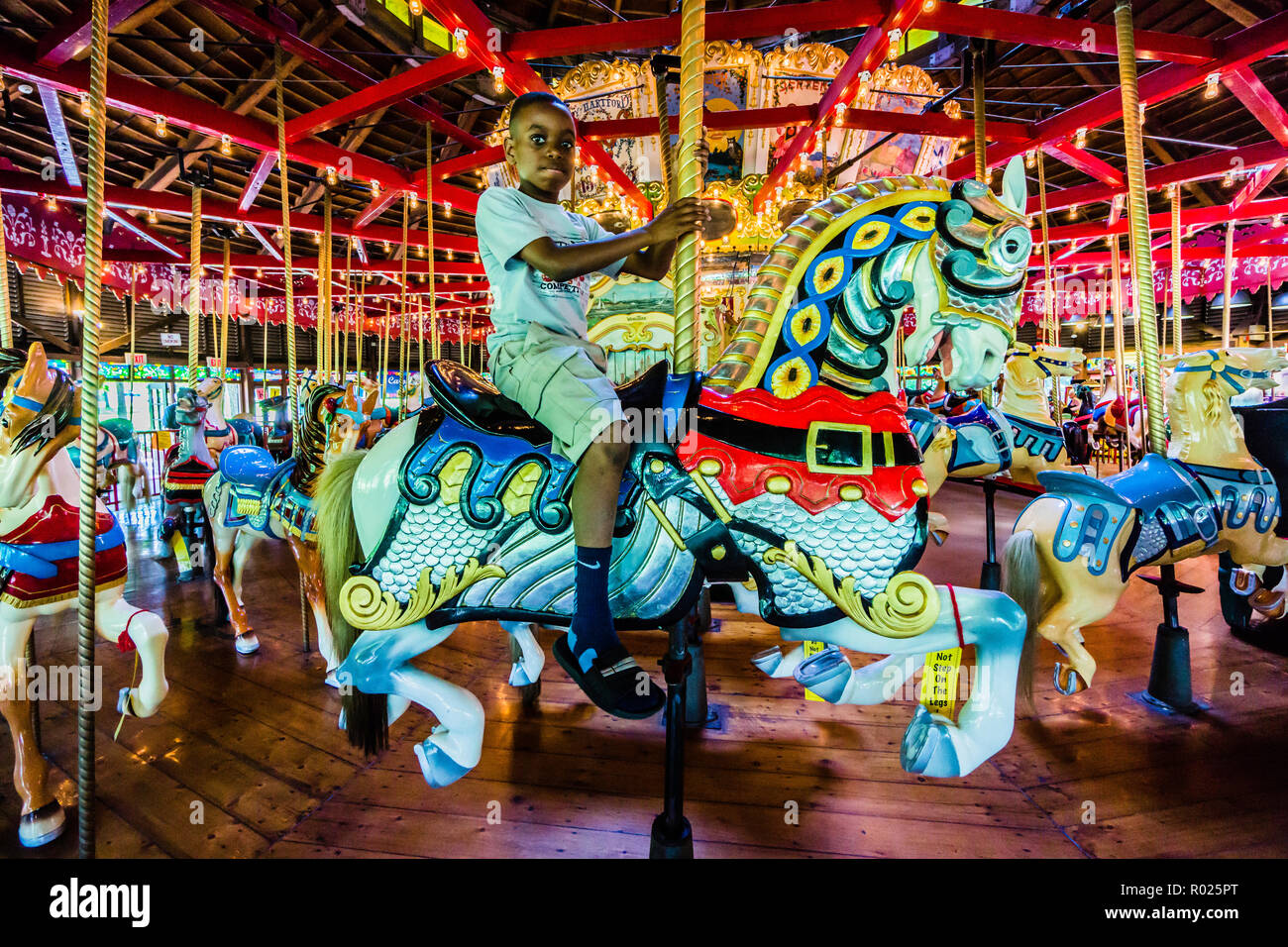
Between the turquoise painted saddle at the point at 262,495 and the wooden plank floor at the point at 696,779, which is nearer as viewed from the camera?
the wooden plank floor at the point at 696,779

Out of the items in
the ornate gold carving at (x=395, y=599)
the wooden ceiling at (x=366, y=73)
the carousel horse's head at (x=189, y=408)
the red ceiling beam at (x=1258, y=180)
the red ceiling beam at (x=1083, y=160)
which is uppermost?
the wooden ceiling at (x=366, y=73)

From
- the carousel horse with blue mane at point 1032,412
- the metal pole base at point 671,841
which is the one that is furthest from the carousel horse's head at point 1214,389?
the metal pole base at point 671,841

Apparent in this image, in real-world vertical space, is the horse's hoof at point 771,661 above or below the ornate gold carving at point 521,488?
below

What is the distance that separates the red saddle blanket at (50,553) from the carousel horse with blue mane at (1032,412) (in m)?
4.67

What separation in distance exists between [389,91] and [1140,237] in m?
4.54

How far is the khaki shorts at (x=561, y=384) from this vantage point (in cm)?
124

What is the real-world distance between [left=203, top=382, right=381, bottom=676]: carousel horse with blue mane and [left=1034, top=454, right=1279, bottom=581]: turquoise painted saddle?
2701 mm

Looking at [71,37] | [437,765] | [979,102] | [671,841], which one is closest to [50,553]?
[437,765]

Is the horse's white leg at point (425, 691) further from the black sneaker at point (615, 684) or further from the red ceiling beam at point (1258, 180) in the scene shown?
the red ceiling beam at point (1258, 180)

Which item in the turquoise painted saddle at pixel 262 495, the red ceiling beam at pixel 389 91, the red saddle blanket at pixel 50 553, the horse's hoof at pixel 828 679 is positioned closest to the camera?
the red saddle blanket at pixel 50 553

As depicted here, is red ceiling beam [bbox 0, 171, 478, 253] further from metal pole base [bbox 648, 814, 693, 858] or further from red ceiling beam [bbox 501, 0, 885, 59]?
metal pole base [bbox 648, 814, 693, 858]

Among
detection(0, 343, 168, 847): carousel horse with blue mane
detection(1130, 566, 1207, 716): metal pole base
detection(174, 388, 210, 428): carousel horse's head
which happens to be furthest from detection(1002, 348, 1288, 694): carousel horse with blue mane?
detection(174, 388, 210, 428): carousel horse's head

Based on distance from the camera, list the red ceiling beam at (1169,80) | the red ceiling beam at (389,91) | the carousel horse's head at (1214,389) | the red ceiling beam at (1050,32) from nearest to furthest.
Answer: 1. the carousel horse's head at (1214,389)
2. the red ceiling beam at (1050,32)
3. the red ceiling beam at (1169,80)
4. the red ceiling beam at (389,91)
